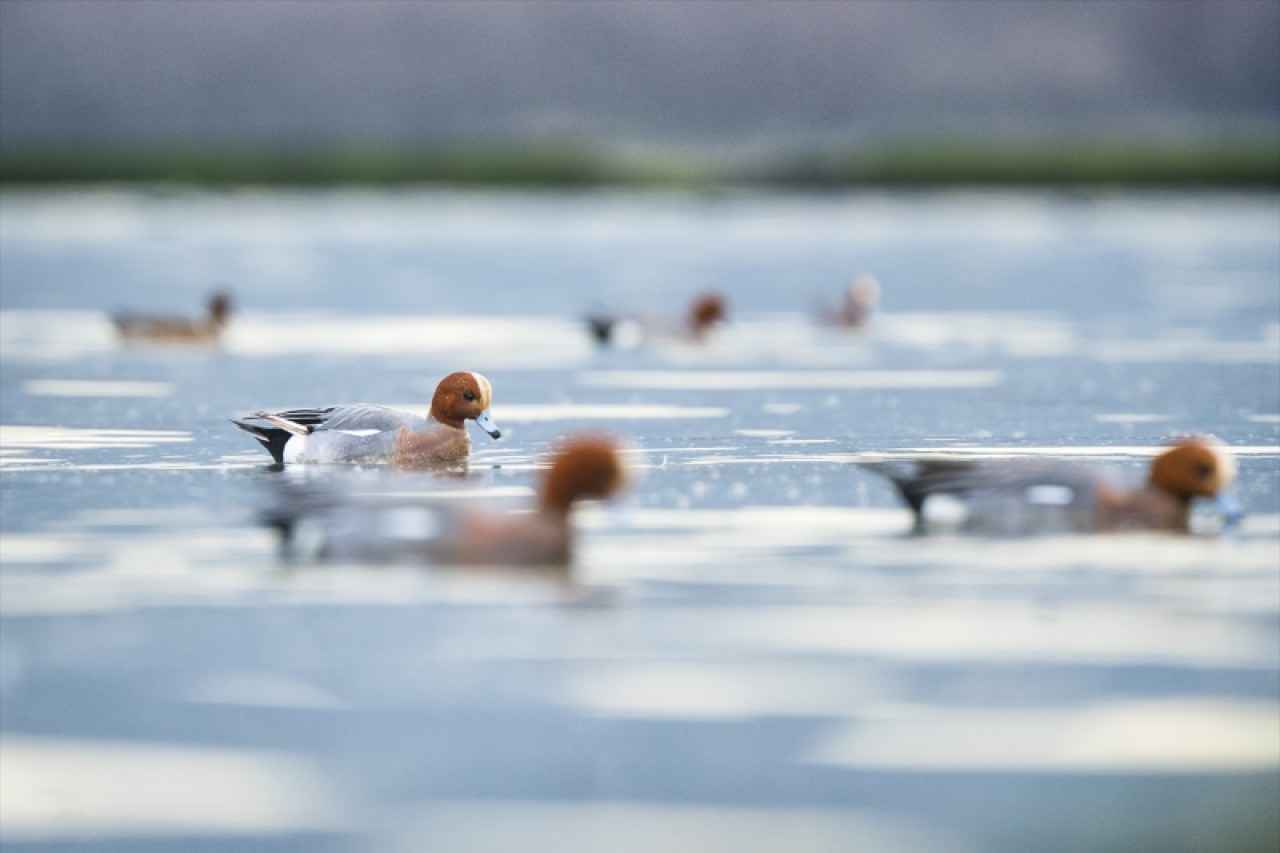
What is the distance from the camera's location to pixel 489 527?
9.40 metres

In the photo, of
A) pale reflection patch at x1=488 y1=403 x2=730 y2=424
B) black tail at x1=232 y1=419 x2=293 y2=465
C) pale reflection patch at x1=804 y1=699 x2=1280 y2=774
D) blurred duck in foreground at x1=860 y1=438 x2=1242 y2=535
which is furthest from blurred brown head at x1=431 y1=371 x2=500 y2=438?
pale reflection patch at x1=804 y1=699 x2=1280 y2=774

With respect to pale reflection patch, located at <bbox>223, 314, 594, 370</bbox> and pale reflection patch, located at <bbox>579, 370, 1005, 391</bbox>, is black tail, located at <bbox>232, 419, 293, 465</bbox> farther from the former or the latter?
pale reflection patch, located at <bbox>223, 314, 594, 370</bbox>

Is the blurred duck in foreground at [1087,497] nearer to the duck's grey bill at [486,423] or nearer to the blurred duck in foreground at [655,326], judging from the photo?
the duck's grey bill at [486,423]

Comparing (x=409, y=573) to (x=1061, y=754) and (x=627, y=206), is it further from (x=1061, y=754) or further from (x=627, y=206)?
(x=627, y=206)

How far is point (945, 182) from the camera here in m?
89.3

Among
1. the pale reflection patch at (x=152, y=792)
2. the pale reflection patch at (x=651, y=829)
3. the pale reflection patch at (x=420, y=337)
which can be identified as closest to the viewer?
the pale reflection patch at (x=651, y=829)

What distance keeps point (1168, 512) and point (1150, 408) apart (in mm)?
5429

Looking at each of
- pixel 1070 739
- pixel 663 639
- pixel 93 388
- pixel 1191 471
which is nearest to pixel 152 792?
pixel 663 639

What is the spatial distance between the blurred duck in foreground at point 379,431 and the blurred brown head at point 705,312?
10049 mm

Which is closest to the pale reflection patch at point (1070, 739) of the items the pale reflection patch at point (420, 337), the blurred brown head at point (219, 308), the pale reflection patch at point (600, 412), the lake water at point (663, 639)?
the lake water at point (663, 639)

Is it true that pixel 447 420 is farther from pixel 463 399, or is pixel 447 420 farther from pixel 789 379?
pixel 789 379

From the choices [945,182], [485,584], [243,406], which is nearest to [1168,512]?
[485,584]

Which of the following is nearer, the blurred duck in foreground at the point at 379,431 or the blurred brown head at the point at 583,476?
the blurred brown head at the point at 583,476

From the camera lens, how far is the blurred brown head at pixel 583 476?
31.0 feet
